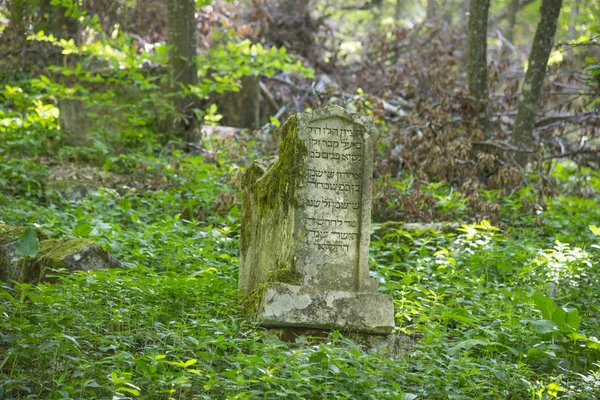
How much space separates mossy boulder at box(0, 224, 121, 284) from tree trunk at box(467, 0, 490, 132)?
7.17 metres

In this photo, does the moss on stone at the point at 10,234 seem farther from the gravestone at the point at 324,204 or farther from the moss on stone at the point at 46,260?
the gravestone at the point at 324,204

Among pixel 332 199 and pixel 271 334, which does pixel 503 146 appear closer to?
pixel 332 199

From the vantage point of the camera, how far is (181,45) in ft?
43.9

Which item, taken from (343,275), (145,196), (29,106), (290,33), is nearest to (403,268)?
(343,275)

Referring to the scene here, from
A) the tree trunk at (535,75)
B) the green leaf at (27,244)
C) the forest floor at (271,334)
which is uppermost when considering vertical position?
the tree trunk at (535,75)

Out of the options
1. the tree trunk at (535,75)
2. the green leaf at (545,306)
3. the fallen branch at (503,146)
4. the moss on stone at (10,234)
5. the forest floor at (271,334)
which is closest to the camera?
the forest floor at (271,334)

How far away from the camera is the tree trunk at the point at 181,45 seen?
524 inches

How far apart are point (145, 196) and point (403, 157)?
395 cm

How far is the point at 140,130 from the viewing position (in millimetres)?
13195

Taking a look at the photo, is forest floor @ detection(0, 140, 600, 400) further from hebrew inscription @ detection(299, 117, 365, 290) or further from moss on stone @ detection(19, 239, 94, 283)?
hebrew inscription @ detection(299, 117, 365, 290)

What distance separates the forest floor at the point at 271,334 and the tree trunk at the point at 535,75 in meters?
2.20

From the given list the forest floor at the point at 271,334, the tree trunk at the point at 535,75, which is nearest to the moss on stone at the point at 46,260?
the forest floor at the point at 271,334

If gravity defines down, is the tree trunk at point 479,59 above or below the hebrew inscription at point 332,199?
above

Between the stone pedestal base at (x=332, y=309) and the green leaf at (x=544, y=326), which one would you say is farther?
the stone pedestal base at (x=332, y=309)
